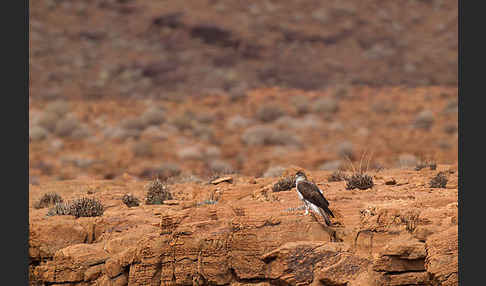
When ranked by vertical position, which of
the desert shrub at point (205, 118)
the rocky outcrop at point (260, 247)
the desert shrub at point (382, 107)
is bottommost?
the rocky outcrop at point (260, 247)

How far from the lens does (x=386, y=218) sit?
887cm

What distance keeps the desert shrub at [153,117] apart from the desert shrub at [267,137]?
6136mm

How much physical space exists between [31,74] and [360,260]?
132 feet

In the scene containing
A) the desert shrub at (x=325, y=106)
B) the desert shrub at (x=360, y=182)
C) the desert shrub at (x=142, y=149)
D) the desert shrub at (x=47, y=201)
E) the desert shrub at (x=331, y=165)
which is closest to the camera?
the desert shrub at (x=360, y=182)

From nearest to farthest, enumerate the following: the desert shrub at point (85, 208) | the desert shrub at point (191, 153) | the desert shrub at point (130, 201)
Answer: the desert shrub at point (85, 208) < the desert shrub at point (130, 201) < the desert shrub at point (191, 153)

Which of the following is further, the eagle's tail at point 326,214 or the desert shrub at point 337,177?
the desert shrub at point 337,177

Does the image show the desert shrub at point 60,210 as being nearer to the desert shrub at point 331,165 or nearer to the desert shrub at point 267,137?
the desert shrub at point 331,165

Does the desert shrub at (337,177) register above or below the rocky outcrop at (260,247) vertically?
above

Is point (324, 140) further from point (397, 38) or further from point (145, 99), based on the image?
point (397, 38)

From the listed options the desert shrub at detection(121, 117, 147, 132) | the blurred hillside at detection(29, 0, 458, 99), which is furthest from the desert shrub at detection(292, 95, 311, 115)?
the desert shrub at detection(121, 117, 147, 132)

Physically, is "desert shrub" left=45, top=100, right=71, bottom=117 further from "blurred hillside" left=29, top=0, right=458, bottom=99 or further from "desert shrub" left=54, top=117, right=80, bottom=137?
"blurred hillside" left=29, top=0, right=458, bottom=99

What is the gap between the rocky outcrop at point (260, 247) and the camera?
815 cm

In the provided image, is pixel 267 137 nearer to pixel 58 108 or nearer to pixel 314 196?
pixel 58 108

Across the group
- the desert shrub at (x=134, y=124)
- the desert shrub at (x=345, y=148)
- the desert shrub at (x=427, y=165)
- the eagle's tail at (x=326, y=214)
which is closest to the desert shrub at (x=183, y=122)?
the desert shrub at (x=134, y=124)
